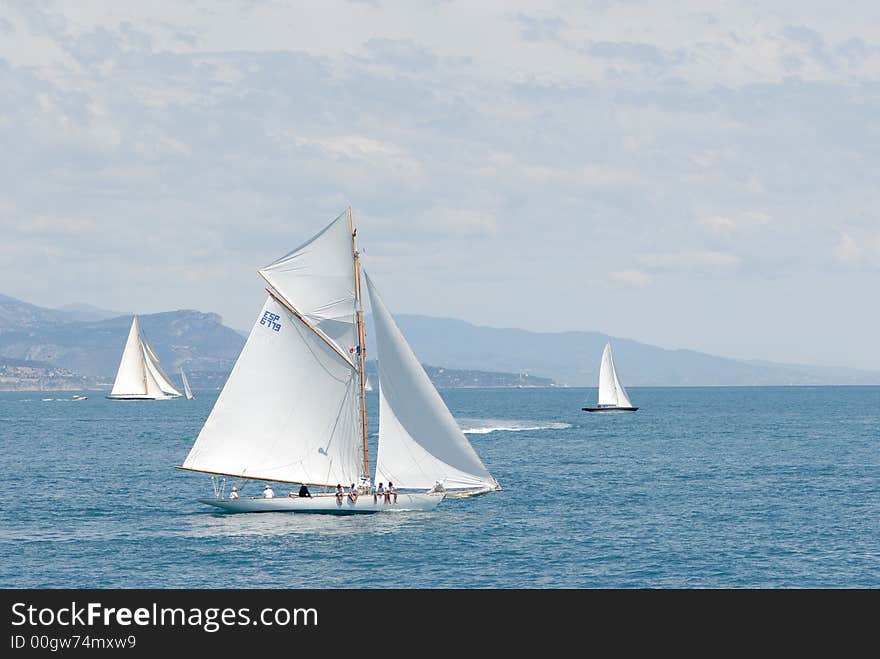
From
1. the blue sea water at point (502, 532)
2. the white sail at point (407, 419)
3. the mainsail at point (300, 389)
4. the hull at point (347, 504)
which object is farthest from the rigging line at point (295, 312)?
the blue sea water at point (502, 532)

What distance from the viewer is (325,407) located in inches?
2520

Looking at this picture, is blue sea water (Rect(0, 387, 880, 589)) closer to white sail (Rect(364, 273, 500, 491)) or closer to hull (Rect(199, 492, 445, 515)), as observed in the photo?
hull (Rect(199, 492, 445, 515))

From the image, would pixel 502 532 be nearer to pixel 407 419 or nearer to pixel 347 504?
pixel 407 419

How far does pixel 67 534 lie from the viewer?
61719 millimetres

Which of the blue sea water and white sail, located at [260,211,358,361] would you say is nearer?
the blue sea water

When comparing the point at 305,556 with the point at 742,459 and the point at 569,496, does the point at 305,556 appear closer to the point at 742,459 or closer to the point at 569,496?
the point at 569,496

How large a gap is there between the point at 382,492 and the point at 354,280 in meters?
11.5

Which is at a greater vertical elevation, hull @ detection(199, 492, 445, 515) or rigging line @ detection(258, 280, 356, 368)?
rigging line @ detection(258, 280, 356, 368)

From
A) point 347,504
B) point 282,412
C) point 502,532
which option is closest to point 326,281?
point 282,412

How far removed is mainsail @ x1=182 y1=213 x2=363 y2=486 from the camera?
63.4 m

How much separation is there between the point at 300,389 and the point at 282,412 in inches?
62.8

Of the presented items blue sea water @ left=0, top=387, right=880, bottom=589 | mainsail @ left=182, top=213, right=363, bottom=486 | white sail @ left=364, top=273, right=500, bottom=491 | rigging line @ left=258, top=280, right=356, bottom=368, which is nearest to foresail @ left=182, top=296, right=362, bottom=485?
mainsail @ left=182, top=213, right=363, bottom=486

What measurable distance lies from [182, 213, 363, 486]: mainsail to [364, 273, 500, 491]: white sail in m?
2.00
